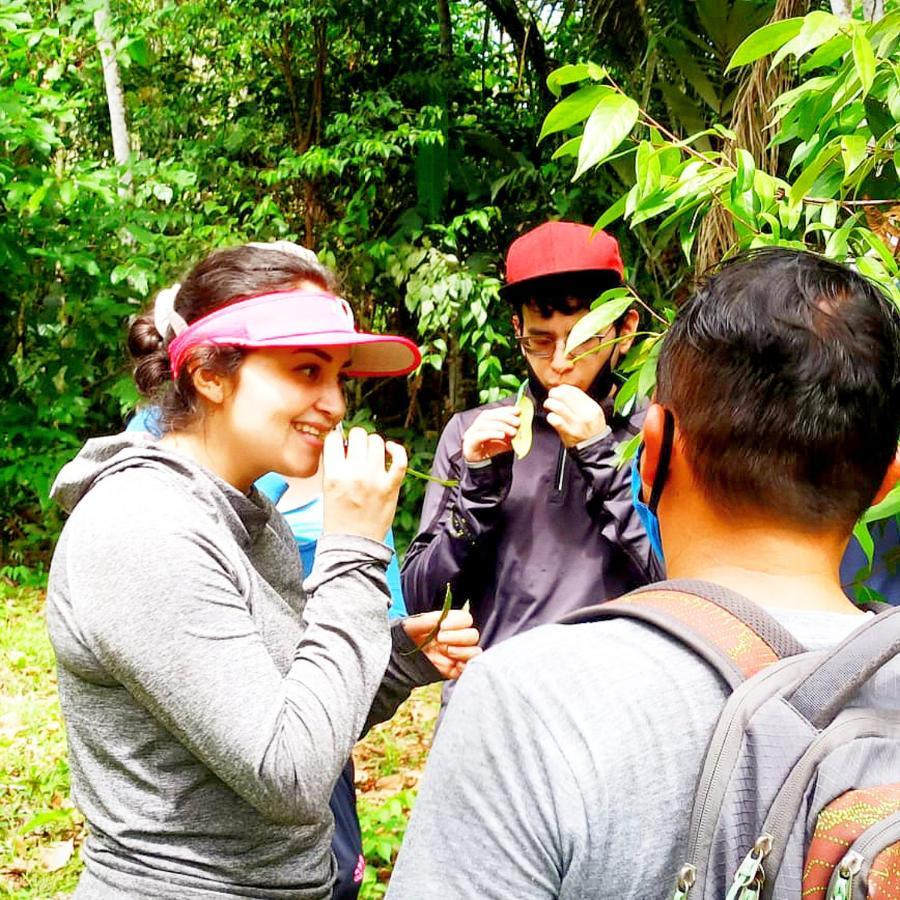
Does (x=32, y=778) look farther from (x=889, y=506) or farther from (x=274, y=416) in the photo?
(x=889, y=506)

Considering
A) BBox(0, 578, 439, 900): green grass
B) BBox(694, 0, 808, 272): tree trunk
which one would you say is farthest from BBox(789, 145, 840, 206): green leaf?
BBox(0, 578, 439, 900): green grass

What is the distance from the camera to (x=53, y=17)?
7.07 meters

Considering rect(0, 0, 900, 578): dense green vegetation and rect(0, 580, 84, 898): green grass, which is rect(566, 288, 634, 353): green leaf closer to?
rect(0, 580, 84, 898): green grass

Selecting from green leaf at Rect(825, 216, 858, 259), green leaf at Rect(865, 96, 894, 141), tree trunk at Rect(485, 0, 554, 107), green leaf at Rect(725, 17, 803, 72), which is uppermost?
tree trunk at Rect(485, 0, 554, 107)

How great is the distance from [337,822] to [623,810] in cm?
124

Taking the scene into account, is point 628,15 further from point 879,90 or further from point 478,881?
point 478,881

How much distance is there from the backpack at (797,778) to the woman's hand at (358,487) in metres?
0.70

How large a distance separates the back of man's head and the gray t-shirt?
214mm

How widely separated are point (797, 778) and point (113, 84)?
6537 millimetres

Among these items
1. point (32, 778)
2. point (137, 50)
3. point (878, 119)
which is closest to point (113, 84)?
point (137, 50)

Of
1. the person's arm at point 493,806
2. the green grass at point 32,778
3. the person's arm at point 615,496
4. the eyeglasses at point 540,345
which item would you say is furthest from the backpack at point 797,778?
the green grass at point 32,778

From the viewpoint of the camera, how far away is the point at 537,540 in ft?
7.38

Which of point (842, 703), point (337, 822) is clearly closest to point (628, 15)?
point (337, 822)

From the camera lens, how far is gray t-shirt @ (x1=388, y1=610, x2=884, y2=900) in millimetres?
811
